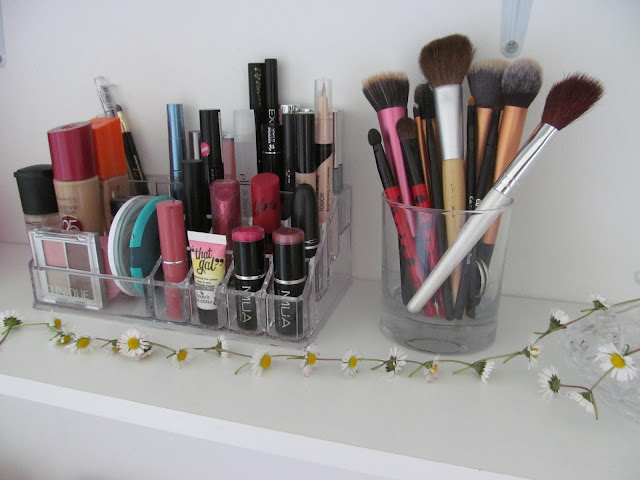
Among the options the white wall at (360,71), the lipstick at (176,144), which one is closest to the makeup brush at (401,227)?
the white wall at (360,71)

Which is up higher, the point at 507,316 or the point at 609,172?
the point at 609,172

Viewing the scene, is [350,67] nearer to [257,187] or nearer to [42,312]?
[257,187]

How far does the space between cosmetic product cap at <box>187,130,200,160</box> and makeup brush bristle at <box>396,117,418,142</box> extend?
0.69 ft

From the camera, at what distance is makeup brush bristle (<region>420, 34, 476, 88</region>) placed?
43cm

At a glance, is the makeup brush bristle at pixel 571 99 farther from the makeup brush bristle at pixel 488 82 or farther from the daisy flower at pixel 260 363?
the daisy flower at pixel 260 363

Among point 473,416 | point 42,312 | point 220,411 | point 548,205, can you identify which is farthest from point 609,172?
point 42,312

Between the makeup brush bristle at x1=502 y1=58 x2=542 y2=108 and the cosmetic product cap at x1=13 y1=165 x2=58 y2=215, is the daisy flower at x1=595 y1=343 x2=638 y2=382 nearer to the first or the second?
the makeup brush bristle at x1=502 y1=58 x2=542 y2=108

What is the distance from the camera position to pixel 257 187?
484 millimetres

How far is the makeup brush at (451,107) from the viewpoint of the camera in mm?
429

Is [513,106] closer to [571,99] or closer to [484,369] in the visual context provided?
[571,99]

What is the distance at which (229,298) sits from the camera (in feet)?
1.55

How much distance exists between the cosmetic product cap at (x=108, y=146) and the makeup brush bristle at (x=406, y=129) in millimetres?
286

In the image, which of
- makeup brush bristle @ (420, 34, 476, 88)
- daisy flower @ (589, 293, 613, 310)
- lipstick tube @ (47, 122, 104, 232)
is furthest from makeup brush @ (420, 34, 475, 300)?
lipstick tube @ (47, 122, 104, 232)

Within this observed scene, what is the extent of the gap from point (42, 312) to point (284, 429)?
297mm
